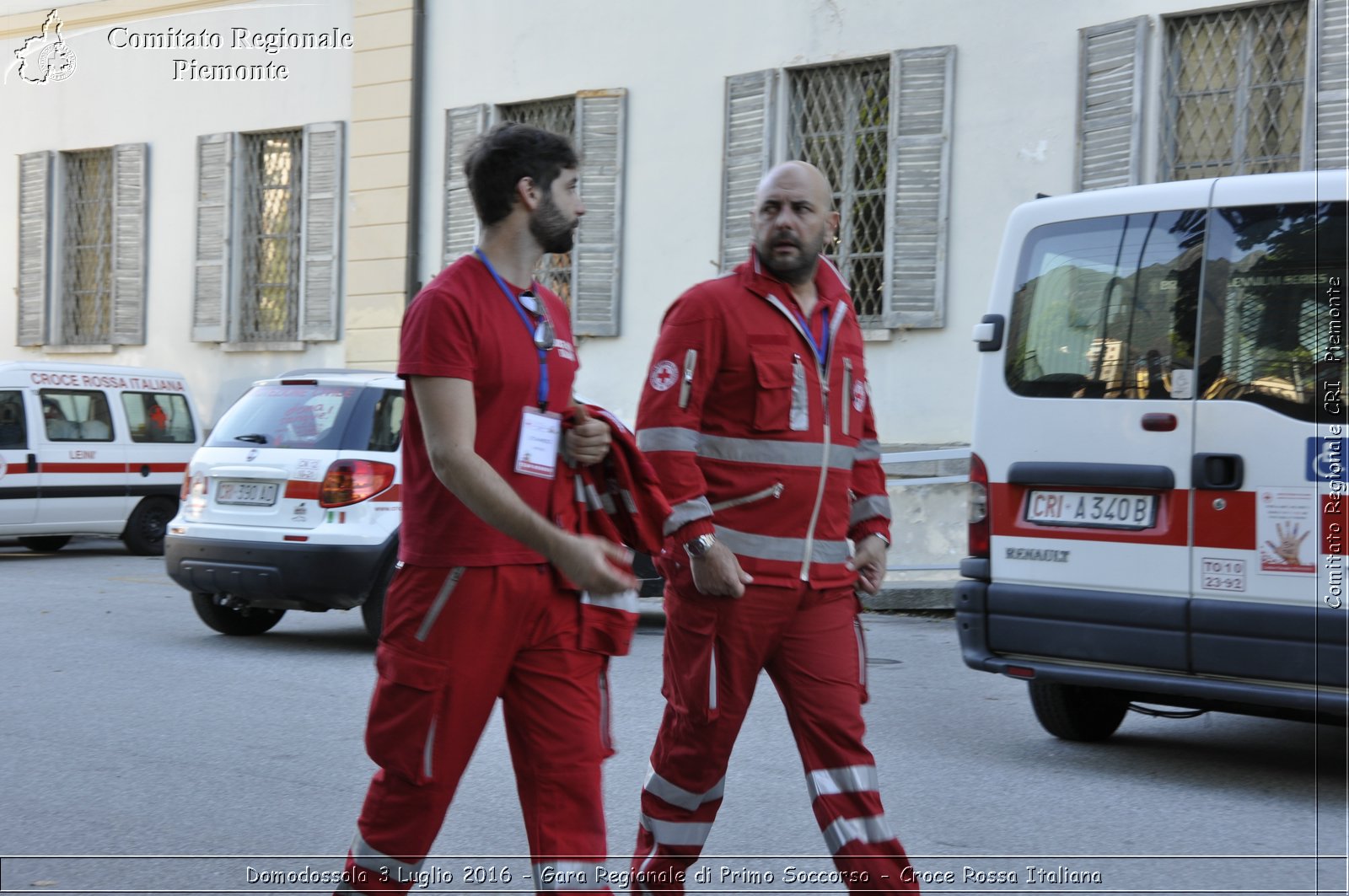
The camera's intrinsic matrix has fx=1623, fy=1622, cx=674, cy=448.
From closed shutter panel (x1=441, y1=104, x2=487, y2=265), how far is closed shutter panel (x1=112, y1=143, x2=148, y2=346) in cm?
471

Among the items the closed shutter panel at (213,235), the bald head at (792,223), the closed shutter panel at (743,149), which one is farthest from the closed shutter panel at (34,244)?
the bald head at (792,223)

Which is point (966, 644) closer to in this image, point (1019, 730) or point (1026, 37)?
point (1019, 730)

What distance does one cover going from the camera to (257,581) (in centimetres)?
895

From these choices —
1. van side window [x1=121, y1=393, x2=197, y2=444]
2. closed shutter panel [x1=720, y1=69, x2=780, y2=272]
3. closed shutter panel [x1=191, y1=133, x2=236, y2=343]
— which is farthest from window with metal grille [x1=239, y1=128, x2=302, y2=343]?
closed shutter panel [x1=720, y1=69, x2=780, y2=272]

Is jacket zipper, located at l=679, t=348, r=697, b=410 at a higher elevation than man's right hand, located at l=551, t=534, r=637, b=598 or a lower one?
higher

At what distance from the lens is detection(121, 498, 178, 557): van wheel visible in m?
15.5

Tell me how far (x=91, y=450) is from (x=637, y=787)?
10540 mm

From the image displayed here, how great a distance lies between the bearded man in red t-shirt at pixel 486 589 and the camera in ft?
10.1

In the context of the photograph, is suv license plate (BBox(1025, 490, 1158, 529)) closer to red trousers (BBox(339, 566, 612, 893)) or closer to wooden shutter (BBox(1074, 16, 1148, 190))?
red trousers (BBox(339, 566, 612, 893))

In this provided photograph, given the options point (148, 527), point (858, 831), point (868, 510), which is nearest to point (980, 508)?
point (868, 510)

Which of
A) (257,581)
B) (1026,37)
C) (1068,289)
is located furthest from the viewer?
(1026,37)

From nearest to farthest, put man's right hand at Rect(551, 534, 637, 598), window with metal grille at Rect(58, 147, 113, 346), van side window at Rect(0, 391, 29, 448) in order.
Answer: man's right hand at Rect(551, 534, 637, 598)
van side window at Rect(0, 391, 29, 448)
window with metal grille at Rect(58, 147, 113, 346)

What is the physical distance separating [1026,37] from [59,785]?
9.97m

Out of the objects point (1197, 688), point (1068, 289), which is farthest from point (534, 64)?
point (1197, 688)
